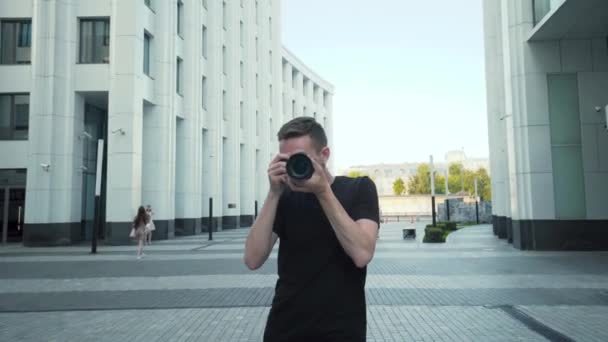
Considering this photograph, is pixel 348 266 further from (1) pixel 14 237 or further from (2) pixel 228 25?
(2) pixel 228 25

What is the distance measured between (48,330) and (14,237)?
21.6 m

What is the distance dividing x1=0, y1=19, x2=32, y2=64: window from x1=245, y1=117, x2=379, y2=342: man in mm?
26429

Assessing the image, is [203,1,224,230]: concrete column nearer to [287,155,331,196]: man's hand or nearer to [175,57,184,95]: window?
[175,57,184,95]: window

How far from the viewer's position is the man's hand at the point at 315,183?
1.98 metres

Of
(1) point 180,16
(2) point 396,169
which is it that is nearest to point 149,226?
(1) point 180,16

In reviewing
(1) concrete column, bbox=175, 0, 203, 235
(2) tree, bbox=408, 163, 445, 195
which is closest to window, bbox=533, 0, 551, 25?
(1) concrete column, bbox=175, 0, 203, 235

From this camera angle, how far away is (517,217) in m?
17.6

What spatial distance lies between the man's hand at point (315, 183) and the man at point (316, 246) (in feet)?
0.05

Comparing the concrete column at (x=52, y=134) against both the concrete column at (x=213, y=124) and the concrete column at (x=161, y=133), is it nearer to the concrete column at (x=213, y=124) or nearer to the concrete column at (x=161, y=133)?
the concrete column at (x=161, y=133)

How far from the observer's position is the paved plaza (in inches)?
260

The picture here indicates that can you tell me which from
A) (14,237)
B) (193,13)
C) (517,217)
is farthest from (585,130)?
(14,237)

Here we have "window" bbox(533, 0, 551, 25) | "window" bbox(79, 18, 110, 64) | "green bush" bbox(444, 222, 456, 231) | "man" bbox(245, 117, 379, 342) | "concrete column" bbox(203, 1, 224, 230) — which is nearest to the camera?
"man" bbox(245, 117, 379, 342)

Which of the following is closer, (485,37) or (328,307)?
(328,307)

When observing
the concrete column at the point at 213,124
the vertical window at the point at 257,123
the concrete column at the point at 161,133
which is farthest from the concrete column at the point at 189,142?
the vertical window at the point at 257,123
